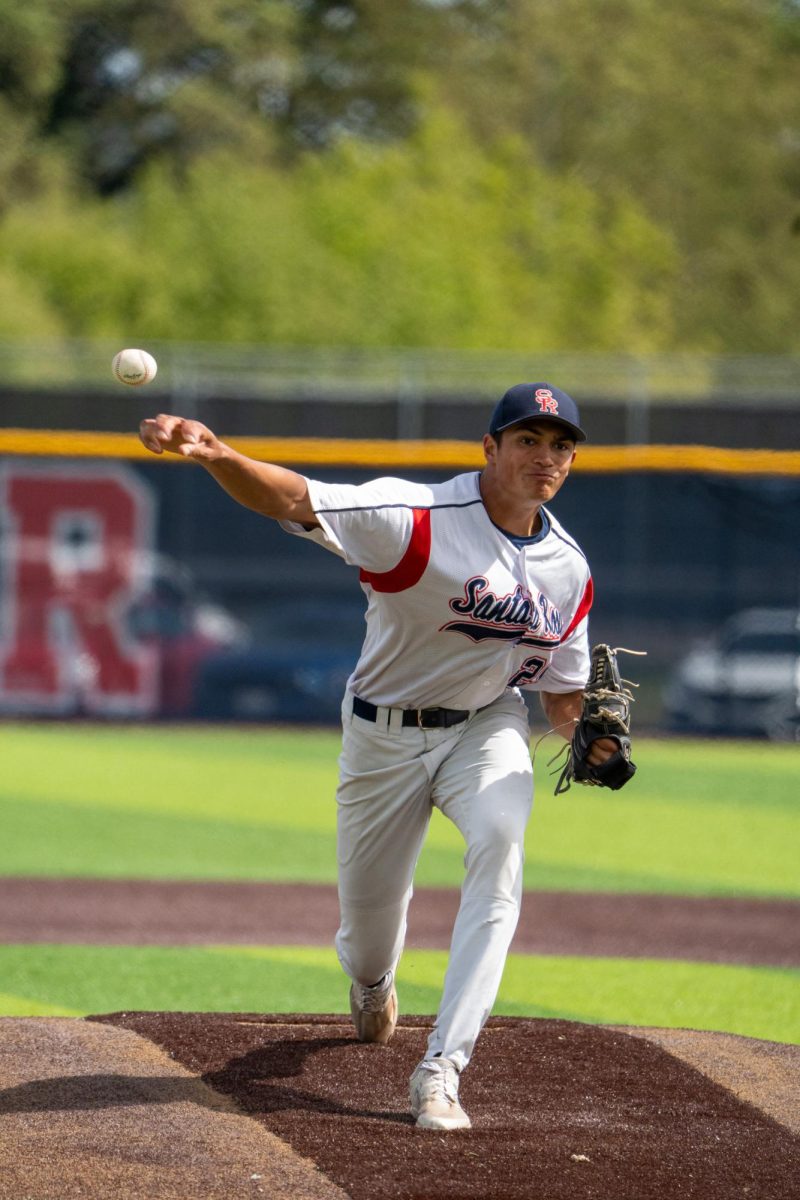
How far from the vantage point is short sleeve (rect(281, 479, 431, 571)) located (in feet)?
13.3

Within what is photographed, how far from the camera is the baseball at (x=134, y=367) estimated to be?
427 cm

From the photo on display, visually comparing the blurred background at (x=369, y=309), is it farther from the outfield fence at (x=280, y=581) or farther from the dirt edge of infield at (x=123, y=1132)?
the dirt edge of infield at (x=123, y=1132)

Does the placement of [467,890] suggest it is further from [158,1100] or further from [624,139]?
[624,139]

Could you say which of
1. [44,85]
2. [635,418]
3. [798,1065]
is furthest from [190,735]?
[44,85]

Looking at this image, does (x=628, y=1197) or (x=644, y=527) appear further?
(x=644, y=527)

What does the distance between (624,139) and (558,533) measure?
37.0 metres

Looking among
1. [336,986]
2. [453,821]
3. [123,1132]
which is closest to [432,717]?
[453,821]

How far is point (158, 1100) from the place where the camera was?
4.13 meters

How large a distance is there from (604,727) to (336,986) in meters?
2.43

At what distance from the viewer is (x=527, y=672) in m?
4.61

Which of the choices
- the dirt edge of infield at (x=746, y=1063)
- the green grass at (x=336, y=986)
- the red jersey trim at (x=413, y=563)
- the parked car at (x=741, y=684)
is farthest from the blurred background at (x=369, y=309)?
the red jersey trim at (x=413, y=563)

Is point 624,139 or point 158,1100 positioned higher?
point 624,139

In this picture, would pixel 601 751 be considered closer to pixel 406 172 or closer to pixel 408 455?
pixel 408 455

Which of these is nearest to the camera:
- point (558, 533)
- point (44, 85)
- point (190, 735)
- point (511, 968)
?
point (558, 533)
